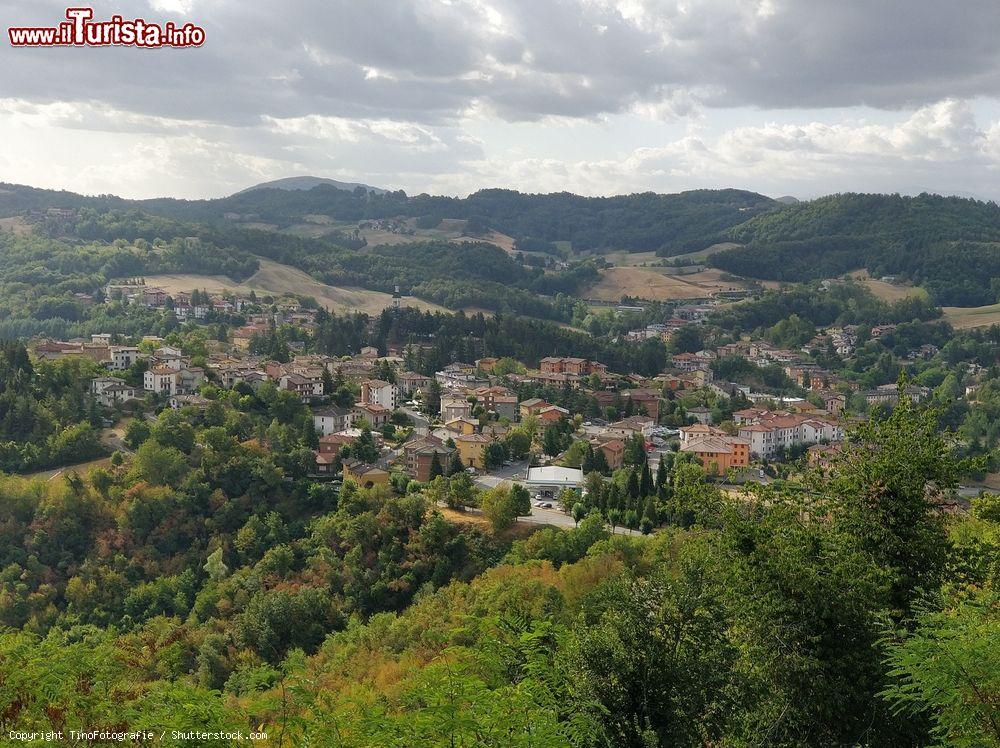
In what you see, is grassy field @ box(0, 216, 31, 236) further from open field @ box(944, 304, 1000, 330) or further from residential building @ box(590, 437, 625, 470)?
open field @ box(944, 304, 1000, 330)

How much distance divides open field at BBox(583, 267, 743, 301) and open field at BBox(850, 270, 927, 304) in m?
11.8

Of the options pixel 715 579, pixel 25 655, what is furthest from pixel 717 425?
pixel 25 655

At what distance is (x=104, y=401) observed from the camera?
33594 millimetres

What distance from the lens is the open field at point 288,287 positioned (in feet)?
242

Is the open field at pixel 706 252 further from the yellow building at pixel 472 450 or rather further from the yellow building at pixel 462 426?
the yellow building at pixel 472 450

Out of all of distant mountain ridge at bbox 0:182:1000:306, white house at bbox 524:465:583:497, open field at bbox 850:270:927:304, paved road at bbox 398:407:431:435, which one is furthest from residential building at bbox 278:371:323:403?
open field at bbox 850:270:927:304

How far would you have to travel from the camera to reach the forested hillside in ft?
286

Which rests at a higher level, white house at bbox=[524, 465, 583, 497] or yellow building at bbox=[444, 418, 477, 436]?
yellow building at bbox=[444, 418, 477, 436]

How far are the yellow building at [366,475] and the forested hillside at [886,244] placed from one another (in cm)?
7012

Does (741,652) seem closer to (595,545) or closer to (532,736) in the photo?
(532,736)

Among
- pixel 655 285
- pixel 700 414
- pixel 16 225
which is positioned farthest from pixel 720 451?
pixel 16 225

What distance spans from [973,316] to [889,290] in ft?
40.0

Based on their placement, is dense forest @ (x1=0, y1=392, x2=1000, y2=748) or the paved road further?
the paved road

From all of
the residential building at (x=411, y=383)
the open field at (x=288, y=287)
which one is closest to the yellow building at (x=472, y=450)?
the residential building at (x=411, y=383)
